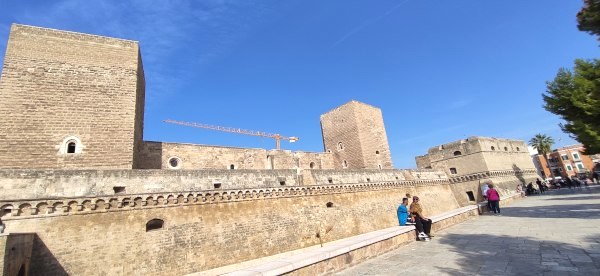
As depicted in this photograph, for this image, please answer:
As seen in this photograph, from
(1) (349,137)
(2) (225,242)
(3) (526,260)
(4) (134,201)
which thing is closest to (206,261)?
(2) (225,242)

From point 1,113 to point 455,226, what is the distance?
16550 millimetres

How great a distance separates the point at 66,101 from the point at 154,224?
6.24 metres

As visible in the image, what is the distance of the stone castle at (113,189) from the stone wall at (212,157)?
0.08 m

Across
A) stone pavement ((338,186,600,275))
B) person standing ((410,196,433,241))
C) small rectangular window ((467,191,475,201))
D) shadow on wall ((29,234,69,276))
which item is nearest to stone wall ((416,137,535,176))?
small rectangular window ((467,191,475,201))

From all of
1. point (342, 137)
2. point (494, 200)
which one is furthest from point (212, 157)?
point (494, 200)

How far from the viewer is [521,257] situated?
17.1ft

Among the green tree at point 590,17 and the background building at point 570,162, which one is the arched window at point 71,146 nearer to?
the green tree at point 590,17

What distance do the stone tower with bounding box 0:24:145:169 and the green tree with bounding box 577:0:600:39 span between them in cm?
1613

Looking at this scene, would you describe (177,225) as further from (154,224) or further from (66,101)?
(66,101)

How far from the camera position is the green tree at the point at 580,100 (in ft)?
38.0

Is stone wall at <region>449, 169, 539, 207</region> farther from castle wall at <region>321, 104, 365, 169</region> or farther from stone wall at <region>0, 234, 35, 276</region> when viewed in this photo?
stone wall at <region>0, 234, 35, 276</region>

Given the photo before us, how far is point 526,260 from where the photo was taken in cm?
500

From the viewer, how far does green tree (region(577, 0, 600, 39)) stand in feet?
25.4

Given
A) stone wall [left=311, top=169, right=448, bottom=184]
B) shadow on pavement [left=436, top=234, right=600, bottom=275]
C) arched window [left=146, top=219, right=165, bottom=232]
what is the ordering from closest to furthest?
shadow on pavement [left=436, top=234, right=600, bottom=275]
arched window [left=146, top=219, right=165, bottom=232]
stone wall [left=311, top=169, right=448, bottom=184]
